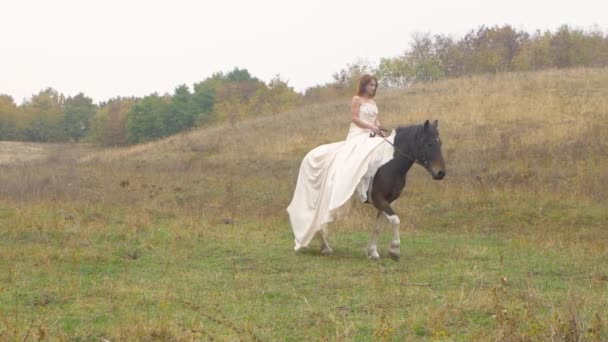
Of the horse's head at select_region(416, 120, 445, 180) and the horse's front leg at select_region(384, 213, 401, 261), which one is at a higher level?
the horse's head at select_region(416, 120, 445, 180)

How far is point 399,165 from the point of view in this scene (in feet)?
34.8

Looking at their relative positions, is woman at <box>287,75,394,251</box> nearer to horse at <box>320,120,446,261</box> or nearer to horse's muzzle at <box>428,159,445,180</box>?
horse at <box>320,120,446,261</box>

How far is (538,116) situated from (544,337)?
24885 mm

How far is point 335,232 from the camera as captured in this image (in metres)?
13.9

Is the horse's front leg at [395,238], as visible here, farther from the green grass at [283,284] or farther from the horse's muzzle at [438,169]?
the horse's muzzle at [438,169]

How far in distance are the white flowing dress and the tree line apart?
126ft

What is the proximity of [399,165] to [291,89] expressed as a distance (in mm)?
61527

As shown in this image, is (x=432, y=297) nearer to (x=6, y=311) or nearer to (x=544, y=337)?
(x=544, y=337)

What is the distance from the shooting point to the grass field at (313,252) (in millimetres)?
6117

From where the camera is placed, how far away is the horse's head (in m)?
10.2

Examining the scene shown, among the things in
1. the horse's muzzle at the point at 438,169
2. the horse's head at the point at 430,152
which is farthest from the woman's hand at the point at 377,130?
the horse's muzzle at the point at 438,169

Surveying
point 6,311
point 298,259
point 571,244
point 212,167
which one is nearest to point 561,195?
point 571,244

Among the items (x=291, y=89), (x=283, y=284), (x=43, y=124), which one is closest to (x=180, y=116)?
(x=291, y=89)

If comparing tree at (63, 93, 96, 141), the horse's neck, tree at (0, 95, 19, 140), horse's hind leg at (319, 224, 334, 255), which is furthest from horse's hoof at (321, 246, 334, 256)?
tree at (63, 93, 96, 141)
